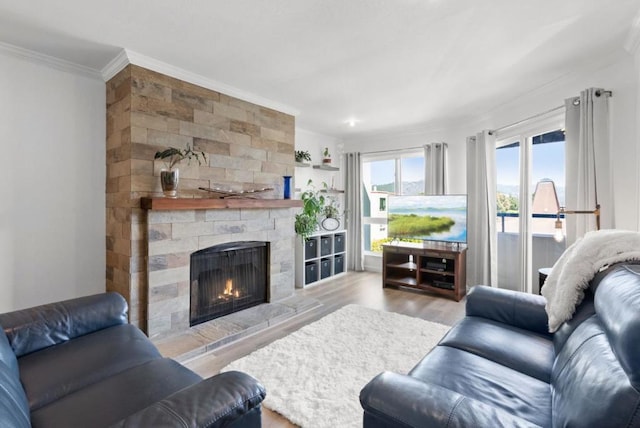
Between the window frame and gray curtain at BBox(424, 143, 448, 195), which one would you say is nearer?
gray curtain at BBox(424, 143, 448, 195)

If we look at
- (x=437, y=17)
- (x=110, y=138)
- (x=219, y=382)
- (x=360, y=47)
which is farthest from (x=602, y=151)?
(x=110, y=138)

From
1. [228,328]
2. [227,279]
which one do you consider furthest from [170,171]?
[228,328]

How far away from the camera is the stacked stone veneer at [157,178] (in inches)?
104

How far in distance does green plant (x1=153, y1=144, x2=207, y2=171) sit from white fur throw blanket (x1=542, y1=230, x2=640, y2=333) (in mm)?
2906

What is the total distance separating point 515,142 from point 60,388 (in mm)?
4682

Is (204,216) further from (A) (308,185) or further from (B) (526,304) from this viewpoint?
(B) (526,304)

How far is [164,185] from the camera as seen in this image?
8.79 ft

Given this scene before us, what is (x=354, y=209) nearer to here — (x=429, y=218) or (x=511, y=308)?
(x=429, y=218)

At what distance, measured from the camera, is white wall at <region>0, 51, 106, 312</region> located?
8.18 feet

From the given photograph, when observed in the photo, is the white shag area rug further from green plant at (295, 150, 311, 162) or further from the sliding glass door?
green plant at (295, 150, 311, 162)

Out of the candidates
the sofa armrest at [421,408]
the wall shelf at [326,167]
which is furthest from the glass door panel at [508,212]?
the sofa armrest at [421,408]

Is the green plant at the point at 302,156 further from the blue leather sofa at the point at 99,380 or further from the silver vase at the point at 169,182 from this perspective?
the blue leather sofa at the point at 99,380

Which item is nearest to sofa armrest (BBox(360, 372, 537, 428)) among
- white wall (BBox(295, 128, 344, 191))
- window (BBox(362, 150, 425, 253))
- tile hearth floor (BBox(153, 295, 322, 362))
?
tile hearth floor (BBox(153, 295, 322, 362))

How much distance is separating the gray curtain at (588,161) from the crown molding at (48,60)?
433 centimetres
